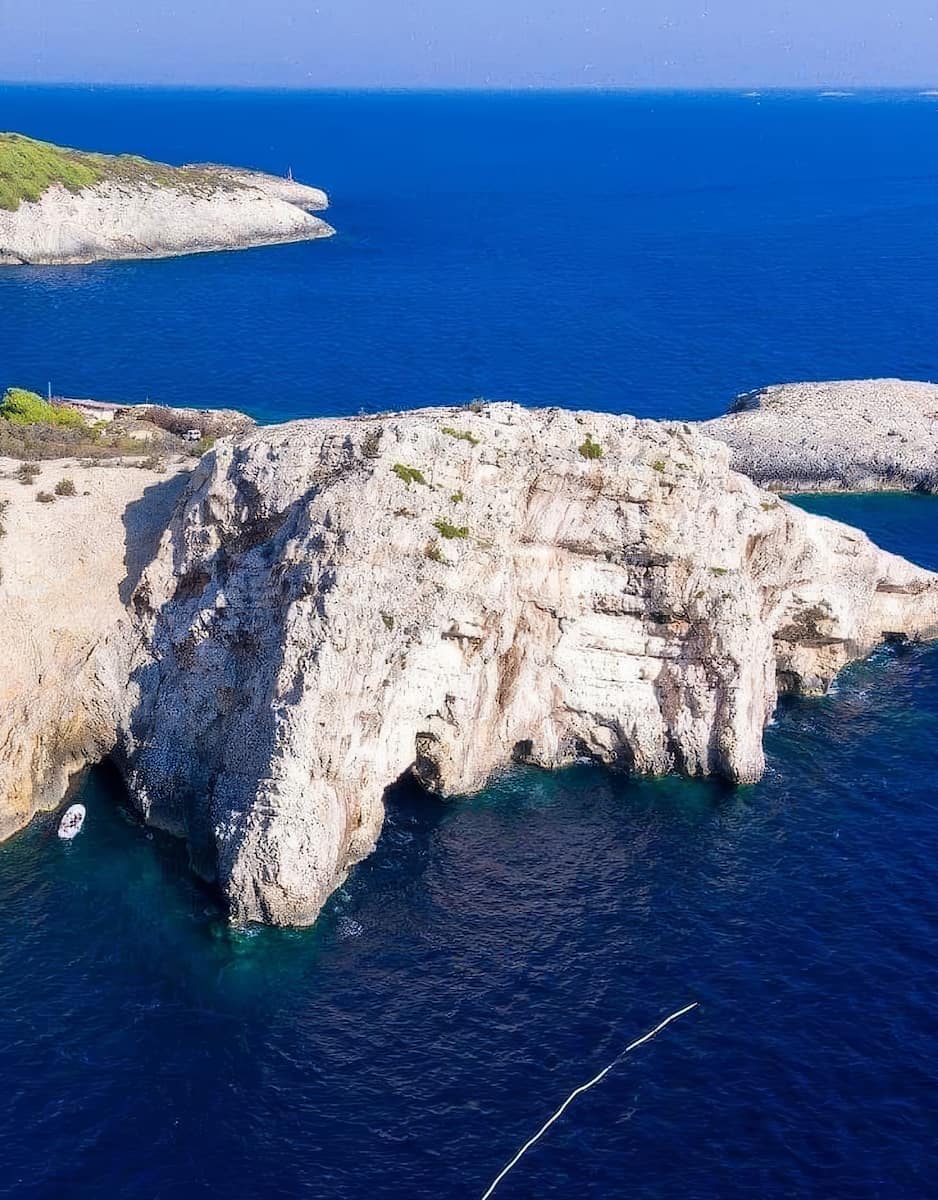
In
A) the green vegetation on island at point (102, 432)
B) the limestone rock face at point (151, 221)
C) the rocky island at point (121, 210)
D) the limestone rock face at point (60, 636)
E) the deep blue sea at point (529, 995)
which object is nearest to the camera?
the deep blue sea at point (529, 995)

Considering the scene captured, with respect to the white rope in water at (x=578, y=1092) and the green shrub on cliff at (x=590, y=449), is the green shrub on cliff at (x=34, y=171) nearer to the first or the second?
the green shrub on cliff at (x=590, y=449)

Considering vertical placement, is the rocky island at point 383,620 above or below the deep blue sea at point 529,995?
above

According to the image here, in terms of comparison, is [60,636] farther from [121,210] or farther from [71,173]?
[71,173]

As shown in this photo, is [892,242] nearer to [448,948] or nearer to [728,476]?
[728,476]

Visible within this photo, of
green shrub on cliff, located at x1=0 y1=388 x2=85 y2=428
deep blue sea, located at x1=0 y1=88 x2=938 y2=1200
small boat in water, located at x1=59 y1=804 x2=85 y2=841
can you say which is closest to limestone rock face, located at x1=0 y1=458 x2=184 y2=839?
small boat in water, located at x1=59 y1=804 x2=85 y2=841

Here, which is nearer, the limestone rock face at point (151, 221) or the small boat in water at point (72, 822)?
the small boat in water at point (72, 822)

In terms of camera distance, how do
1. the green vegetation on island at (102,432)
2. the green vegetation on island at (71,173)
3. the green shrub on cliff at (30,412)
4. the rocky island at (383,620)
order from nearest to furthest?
the rocky island at (383,620)
the green vegetation on island at (102,432)
the green shrub on cliff at (30,412)
the green vegetation on island at (71,173)

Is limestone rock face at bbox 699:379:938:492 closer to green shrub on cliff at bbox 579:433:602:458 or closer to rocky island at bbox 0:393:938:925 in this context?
rocky island at bbox 0:393:938:925

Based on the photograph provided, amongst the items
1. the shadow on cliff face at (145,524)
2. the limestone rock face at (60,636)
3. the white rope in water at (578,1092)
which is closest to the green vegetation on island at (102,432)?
the shadow on cliff face at (145,524)
